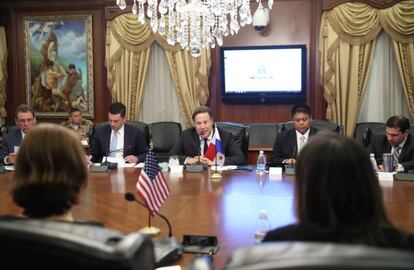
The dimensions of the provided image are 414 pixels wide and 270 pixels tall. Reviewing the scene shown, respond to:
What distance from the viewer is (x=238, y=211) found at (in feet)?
8.78

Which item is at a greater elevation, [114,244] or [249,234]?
[114,244]

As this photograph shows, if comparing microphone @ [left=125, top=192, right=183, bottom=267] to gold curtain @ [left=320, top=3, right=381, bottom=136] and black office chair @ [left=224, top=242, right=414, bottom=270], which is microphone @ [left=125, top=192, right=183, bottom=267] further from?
gold curtain @ [left=320, top=3, right=381, bottom=136]

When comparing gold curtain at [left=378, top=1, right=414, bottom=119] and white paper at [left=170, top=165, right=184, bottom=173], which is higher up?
gold curtain at [left=378, top=1, right=414, bottom=119]

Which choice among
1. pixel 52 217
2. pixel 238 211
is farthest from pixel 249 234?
pixel 52 217

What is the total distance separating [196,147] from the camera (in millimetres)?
4605

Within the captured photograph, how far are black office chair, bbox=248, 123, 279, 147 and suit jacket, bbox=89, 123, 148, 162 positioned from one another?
168 cm

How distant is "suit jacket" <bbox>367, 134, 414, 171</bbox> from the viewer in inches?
161

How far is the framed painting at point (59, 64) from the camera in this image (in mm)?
6914

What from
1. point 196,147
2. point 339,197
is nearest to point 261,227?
point 339,197

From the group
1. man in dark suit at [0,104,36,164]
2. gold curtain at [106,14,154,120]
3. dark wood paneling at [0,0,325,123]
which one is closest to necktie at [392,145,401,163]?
dark wood paneling at [0,0,325,123]

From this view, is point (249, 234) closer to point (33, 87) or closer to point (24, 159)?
point (24, 159)

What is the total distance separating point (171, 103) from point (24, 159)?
5.39m

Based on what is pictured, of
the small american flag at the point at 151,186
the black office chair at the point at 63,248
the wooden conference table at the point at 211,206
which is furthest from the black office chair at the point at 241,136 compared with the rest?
the black office chair at the point at 63,248

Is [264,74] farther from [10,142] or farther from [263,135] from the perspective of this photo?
[10,142]
